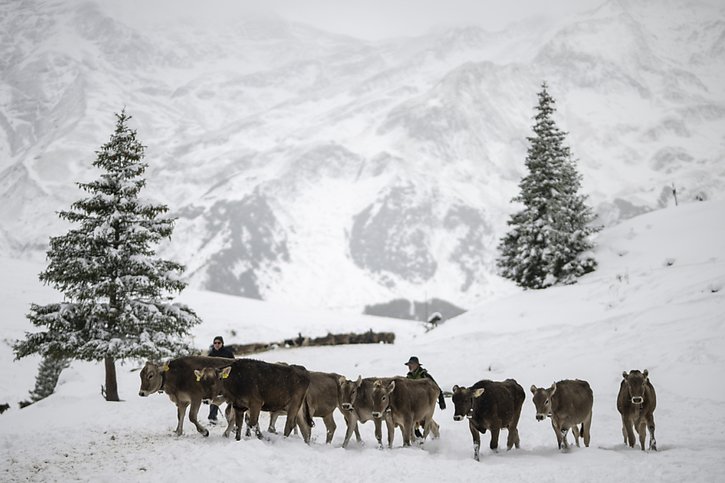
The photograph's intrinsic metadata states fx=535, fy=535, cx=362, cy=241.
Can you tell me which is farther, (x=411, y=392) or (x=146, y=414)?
(x=146, y=414)

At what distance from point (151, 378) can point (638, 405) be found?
32.3 feet

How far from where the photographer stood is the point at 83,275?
18.3 meters

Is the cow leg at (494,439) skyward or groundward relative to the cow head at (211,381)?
groundward

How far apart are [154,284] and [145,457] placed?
11.3 metres

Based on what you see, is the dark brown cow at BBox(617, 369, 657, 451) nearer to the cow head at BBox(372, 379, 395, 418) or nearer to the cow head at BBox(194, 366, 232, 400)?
the cow head at BBox(372, 379, 395, 418)

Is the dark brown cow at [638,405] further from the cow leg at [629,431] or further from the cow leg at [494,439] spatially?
the cow leg at [494,439]

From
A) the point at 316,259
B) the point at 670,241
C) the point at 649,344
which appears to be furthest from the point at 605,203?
the point at 649,344

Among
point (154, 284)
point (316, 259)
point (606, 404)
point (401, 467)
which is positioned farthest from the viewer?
point (316, 259)

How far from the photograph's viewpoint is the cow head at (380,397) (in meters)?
10.9

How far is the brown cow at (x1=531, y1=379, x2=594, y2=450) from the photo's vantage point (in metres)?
10.7

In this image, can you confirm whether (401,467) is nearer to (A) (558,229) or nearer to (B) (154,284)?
(B) (154,284)

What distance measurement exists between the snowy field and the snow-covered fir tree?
1.75 metres

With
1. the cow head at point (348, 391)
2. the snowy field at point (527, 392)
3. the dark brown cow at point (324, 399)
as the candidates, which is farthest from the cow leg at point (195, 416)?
the cow head at point (348, 391)

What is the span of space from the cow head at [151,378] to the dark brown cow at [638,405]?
937 centimetres
